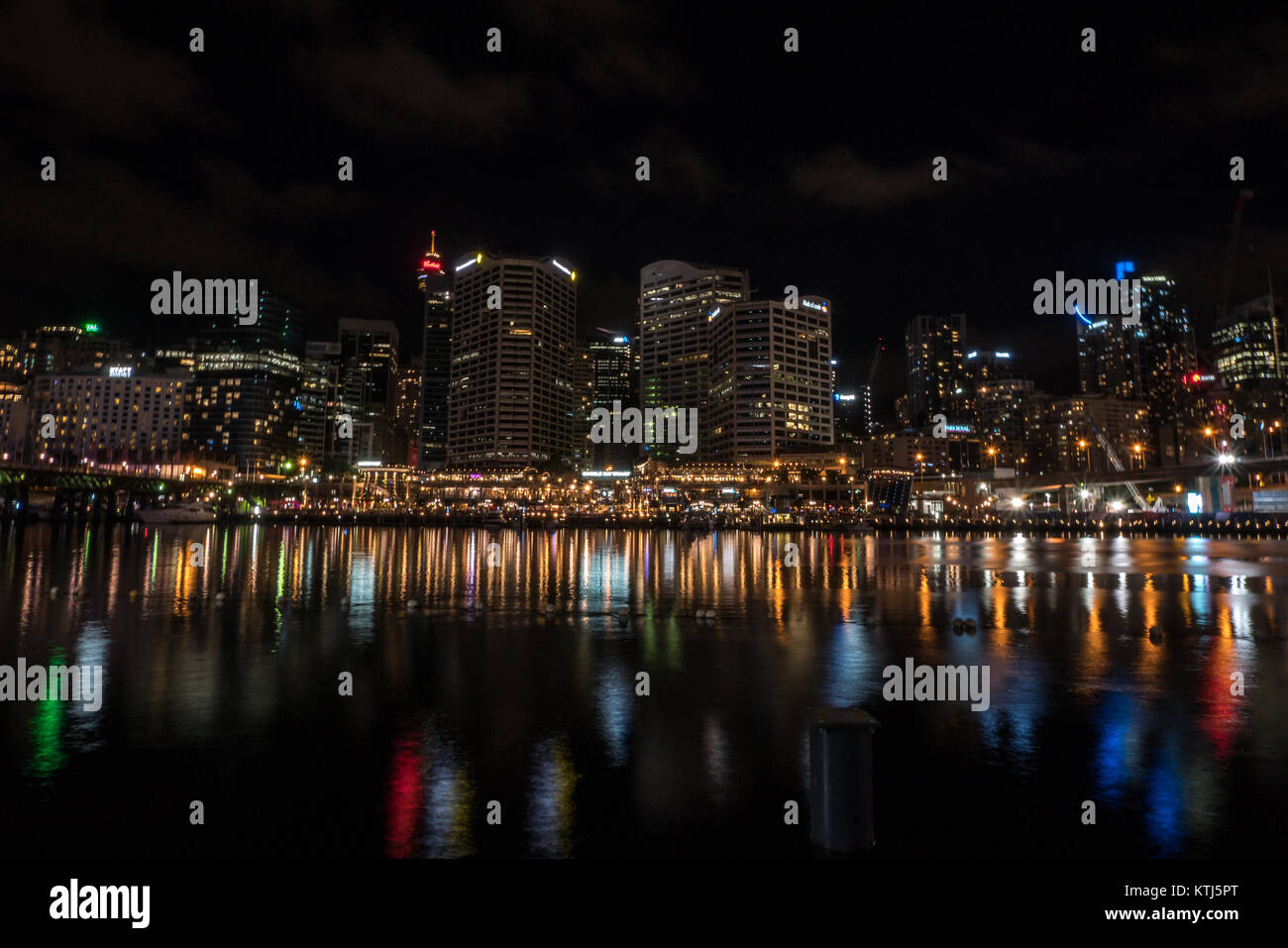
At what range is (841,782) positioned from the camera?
602 centimetres

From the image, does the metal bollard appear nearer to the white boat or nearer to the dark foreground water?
the dark foreground water

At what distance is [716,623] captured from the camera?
63.3ft

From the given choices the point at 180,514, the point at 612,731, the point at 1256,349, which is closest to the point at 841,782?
the point at 612,731

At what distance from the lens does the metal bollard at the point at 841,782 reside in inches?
232

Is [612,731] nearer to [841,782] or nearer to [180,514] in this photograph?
[841,782]

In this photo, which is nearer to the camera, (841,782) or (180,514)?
(841,782)

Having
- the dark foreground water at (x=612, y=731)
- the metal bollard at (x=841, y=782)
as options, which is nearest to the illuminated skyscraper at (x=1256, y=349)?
the dark foreground water at (x=612, y=731)

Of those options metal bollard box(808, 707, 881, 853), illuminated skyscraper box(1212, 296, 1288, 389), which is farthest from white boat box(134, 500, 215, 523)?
illuminated skyscraper box(1212, 296, 1288, 389)

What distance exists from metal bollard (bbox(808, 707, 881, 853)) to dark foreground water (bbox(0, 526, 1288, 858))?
402 millimetres

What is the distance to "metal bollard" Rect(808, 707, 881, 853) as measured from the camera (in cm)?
589

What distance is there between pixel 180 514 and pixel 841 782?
126 meters

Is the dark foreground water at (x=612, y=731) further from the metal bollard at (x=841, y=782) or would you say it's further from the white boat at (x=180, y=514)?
the white boat at (x=180, y=514)
